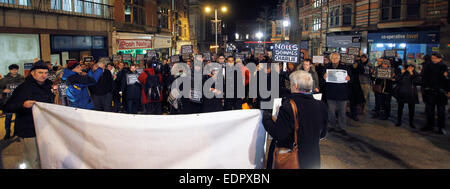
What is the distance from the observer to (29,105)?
14.3 feet

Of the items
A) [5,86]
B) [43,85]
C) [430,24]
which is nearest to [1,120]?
[5,86]

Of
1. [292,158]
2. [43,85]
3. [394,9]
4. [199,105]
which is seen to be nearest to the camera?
[292,158]

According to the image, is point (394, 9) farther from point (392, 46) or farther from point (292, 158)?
point (292, 158)

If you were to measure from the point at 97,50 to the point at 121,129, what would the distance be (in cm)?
1911

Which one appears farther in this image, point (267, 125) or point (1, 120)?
point (1, 120)

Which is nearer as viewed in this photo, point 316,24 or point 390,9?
point 390,9

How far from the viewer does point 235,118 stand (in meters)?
3.86

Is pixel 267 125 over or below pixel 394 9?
below

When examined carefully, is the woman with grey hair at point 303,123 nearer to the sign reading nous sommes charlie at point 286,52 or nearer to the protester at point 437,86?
the protester at point 437,86

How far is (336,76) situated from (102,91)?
6.26 metres

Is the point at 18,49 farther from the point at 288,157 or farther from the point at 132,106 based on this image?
the point at 288,157

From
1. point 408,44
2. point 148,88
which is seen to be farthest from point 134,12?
point 408,44

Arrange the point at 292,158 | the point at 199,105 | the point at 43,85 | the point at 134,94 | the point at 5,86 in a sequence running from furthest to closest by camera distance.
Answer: the point at 134,94 < the point at 5,86 < the point at 199,105 < the point at 43,85 < the point at 292,158

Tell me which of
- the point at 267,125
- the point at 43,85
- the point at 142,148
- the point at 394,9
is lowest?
the point at 142,148
